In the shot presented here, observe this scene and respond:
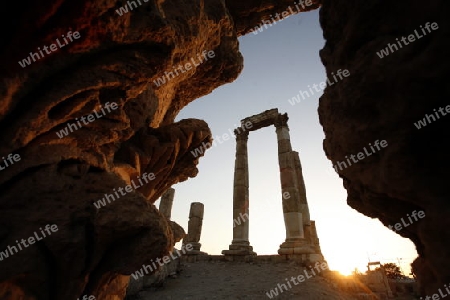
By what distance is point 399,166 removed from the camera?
4.35 ft

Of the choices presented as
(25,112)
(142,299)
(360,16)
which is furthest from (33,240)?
(142,299)

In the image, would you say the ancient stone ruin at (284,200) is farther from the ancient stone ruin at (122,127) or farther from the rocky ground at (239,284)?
the ancient stone ruin at (122,127)

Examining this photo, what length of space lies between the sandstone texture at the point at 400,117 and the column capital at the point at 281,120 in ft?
48.9

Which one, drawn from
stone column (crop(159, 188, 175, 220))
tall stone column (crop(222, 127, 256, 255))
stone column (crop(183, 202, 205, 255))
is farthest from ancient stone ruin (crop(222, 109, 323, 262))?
stone column (crop(159, 188, 175, 220))

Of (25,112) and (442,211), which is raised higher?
(25,112)

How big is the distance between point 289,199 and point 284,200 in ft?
1.02

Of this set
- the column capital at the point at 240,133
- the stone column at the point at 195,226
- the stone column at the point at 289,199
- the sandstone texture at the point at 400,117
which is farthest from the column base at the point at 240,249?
the sandstone texture at the point at 400,117

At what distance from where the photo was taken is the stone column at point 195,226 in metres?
15.2

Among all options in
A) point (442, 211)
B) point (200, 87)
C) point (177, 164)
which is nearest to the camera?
point (442, 211)

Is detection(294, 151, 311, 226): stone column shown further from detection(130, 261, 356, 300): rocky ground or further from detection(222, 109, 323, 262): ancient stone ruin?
detection(130, 261, 356, 300): rocky ground

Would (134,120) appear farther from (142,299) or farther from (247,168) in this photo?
(247,168)

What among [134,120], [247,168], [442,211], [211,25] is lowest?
[442,211]

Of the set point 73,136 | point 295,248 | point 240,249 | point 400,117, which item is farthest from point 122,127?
point 240,249

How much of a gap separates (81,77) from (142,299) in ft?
26.5
